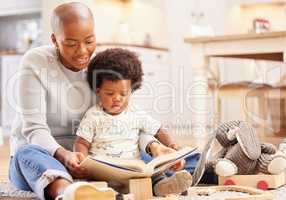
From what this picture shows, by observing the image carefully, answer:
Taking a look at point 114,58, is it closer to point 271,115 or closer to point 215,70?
point 215,70

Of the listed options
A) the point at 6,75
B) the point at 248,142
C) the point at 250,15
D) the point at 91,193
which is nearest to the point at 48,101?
the point at 91,193

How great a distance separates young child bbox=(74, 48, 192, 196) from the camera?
151cm

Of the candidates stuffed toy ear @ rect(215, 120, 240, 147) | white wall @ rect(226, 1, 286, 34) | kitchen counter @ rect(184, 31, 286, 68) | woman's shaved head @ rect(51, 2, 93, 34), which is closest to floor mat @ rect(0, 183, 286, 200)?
stuffed toy ear @ rect(215, 120, 240, 147)

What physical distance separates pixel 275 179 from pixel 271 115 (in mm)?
3501

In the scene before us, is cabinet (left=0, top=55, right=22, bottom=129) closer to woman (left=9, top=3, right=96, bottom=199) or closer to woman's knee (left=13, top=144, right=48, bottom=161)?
woman (left=9, top=3, right=96, bottom=199)

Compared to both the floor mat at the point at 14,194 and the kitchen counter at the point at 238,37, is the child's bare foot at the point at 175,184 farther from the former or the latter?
the kitchen counter at the point at 238,37

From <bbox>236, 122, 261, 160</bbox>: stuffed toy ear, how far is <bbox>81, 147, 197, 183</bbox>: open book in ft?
0.93

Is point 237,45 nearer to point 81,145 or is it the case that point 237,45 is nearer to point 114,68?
point 114,68

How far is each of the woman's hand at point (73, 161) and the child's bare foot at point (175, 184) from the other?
0.61 ft

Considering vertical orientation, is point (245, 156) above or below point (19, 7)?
below

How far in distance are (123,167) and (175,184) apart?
0.16 meters

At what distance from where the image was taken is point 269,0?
5.11 metres

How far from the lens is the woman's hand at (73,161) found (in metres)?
1.32

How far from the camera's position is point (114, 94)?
1512 mm
